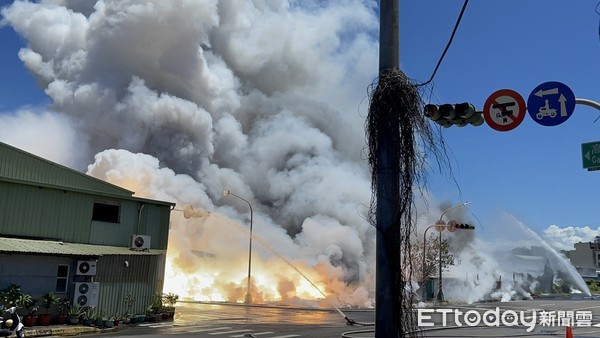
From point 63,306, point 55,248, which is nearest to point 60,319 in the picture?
point 63,306

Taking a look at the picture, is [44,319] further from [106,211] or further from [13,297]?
[106,211]

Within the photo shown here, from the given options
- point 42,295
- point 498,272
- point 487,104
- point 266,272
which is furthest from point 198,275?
point 487,104

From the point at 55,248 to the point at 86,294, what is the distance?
7.32 ft

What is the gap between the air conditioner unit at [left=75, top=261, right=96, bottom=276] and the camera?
20763 mm

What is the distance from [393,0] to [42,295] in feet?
63.0

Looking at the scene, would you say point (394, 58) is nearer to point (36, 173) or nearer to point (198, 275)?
point (36, 173)

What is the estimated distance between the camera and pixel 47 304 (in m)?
19.6

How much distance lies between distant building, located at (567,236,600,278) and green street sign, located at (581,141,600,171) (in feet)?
446

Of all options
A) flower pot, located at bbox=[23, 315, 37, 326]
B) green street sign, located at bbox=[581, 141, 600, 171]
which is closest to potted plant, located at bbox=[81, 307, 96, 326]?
flower pot, located at bbox=[23, 315, 37, 326]

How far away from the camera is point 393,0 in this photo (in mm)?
5840

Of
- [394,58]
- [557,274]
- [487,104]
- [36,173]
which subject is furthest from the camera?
[557,274]

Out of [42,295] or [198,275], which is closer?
[42,295]

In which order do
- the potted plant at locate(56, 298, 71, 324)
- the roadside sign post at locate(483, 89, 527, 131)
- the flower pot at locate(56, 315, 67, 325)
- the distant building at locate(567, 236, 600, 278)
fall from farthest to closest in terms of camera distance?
the distant building at locate(567, 236, 600, 278) → the potted plant at locate(56, 298, 71, 324) → the flower pot at locate(56, 315, 67, 325) → the roadside sign post at locate(483, 89, 527, 131)

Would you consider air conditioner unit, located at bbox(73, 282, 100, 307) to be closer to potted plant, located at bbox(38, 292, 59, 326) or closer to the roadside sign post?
potted plant, located at bbox(38, 292, 59, 326)
